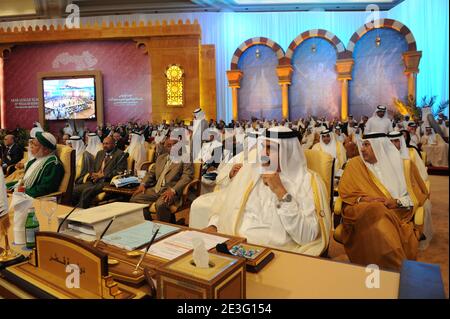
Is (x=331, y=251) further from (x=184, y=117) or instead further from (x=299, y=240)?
(x=184, y=117)

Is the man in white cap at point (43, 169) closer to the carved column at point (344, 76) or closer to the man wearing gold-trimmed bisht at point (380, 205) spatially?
the man wearing gold-trimmed bisht at point (380, 205)

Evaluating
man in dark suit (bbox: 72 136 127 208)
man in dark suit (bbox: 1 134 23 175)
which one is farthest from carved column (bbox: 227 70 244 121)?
man in dark suit (bbox: 72 136 127 208)

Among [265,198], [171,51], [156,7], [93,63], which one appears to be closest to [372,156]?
[265,198]

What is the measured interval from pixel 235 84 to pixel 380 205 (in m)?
11.9

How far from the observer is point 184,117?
13.4 m

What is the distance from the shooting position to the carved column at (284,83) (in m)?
Answer: 13.4

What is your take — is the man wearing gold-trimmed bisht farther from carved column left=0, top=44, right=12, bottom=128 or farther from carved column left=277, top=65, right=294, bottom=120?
carved column left=0, top=44, right=12, bottom=128

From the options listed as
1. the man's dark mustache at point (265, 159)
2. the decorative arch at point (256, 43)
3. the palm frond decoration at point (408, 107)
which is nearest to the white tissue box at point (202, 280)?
the man's dark mustache at point (265, 159)

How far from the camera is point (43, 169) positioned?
3607 mm

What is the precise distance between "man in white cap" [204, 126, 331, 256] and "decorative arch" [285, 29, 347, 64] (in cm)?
1172

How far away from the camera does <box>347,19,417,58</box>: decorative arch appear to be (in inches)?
459

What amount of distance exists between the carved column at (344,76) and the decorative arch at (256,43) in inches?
85.0

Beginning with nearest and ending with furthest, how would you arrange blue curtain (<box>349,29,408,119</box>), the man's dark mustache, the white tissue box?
the white tissue box → the man's dark mustache → blue curtain (<box>349,29,408,119</box>)

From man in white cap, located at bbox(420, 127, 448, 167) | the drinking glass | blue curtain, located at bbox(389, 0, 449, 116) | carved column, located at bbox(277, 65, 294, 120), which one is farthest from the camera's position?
carved column, located at bbox(277, 65, 294, 120)
